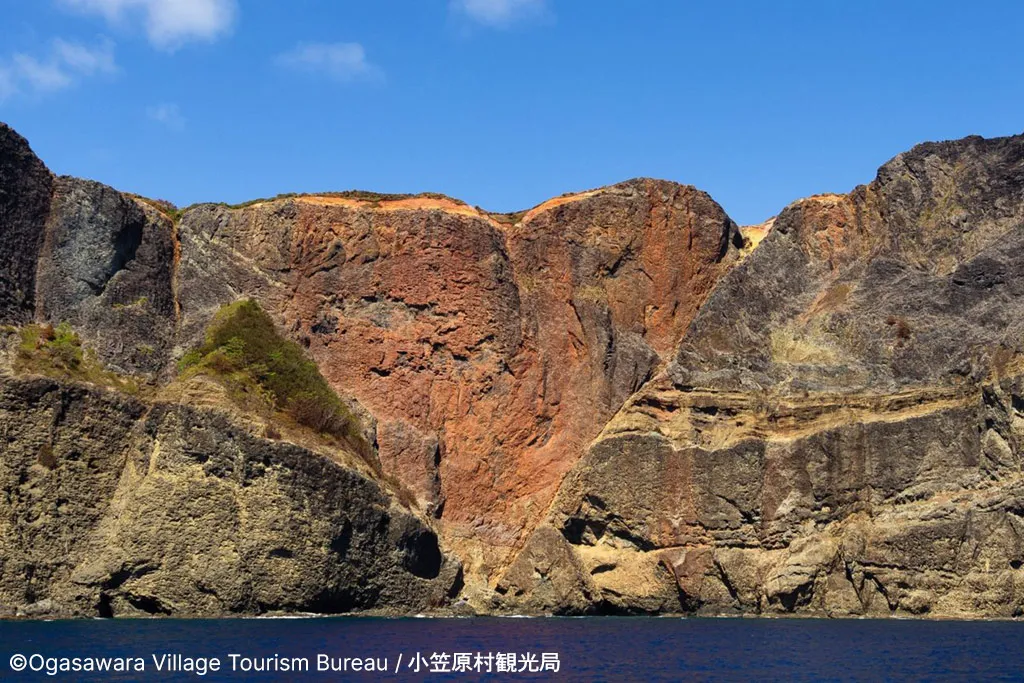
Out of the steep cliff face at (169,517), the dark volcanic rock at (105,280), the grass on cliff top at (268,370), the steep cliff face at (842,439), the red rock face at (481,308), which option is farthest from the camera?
the red rock face at (481,308)

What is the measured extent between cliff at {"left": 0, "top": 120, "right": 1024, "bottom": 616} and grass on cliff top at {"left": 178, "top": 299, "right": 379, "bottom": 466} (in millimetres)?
2014

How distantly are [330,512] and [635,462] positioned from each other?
43.4 ft

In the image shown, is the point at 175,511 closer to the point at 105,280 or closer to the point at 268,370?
the point at 268,370

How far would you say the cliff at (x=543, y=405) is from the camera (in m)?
50.0

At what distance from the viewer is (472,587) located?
58.7 m

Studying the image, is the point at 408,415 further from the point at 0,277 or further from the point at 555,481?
the point at 0,277

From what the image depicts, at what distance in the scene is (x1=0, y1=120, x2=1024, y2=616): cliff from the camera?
164 ft

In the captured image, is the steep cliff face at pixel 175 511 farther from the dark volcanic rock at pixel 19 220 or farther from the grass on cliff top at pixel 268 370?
the dark volcanic rock at pixel 19 220

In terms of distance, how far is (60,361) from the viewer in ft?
173

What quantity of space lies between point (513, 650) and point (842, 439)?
21731mm

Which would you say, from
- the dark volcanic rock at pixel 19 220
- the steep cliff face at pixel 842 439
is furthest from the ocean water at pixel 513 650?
the dark volcanic rock at pixel 19 220

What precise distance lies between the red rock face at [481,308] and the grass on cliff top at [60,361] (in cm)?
1023

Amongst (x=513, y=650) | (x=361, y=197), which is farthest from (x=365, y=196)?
(x=513, y=650)

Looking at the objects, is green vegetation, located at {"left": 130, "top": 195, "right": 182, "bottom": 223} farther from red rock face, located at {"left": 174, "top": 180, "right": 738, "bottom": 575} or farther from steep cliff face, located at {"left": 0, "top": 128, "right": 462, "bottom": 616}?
steep cliff face, located at {"left": 0, "top": 128, "right": 462, "bottom": 616}
